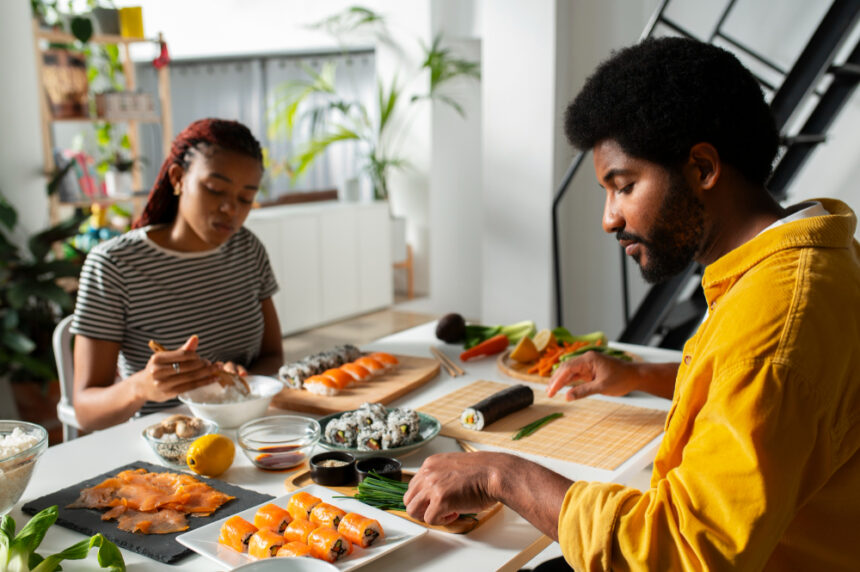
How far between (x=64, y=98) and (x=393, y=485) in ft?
14.0

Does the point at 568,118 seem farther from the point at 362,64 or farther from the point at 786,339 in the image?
the point at 362,64

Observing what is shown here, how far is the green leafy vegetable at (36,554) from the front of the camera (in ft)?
3.54

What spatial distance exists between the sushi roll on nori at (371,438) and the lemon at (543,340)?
2.75 feet

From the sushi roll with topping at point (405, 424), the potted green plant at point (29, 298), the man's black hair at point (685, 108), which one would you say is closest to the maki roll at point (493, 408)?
the sushi roll with topping at point (405, 424)

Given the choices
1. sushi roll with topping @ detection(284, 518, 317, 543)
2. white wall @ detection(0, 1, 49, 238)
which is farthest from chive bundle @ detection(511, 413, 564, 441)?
white wall @ detection(0, 1, 49, 238)

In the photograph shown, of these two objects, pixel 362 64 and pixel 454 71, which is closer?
pixel 454 71

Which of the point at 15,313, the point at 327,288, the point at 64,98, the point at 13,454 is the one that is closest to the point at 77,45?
the point at 64,98

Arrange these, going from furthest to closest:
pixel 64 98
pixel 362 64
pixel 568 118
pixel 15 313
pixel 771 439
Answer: pixel 362 64 < pixel 64 98 < pixel 15 313 < pixel 568 118 < pixel 771 439

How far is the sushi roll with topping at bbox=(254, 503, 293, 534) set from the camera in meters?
1.24

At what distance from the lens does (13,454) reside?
1324 millimetres

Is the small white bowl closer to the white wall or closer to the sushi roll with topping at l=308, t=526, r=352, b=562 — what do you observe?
the sushi roll with topping at l=308, t=526, r=352, b=562

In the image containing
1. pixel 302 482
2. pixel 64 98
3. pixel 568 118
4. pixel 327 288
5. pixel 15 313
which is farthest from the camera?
pixel 327 288

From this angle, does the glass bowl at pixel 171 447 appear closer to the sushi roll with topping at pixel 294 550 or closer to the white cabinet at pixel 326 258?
the sushi roll with topping at pixel 294 550

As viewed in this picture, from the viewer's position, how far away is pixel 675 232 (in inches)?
46.8
